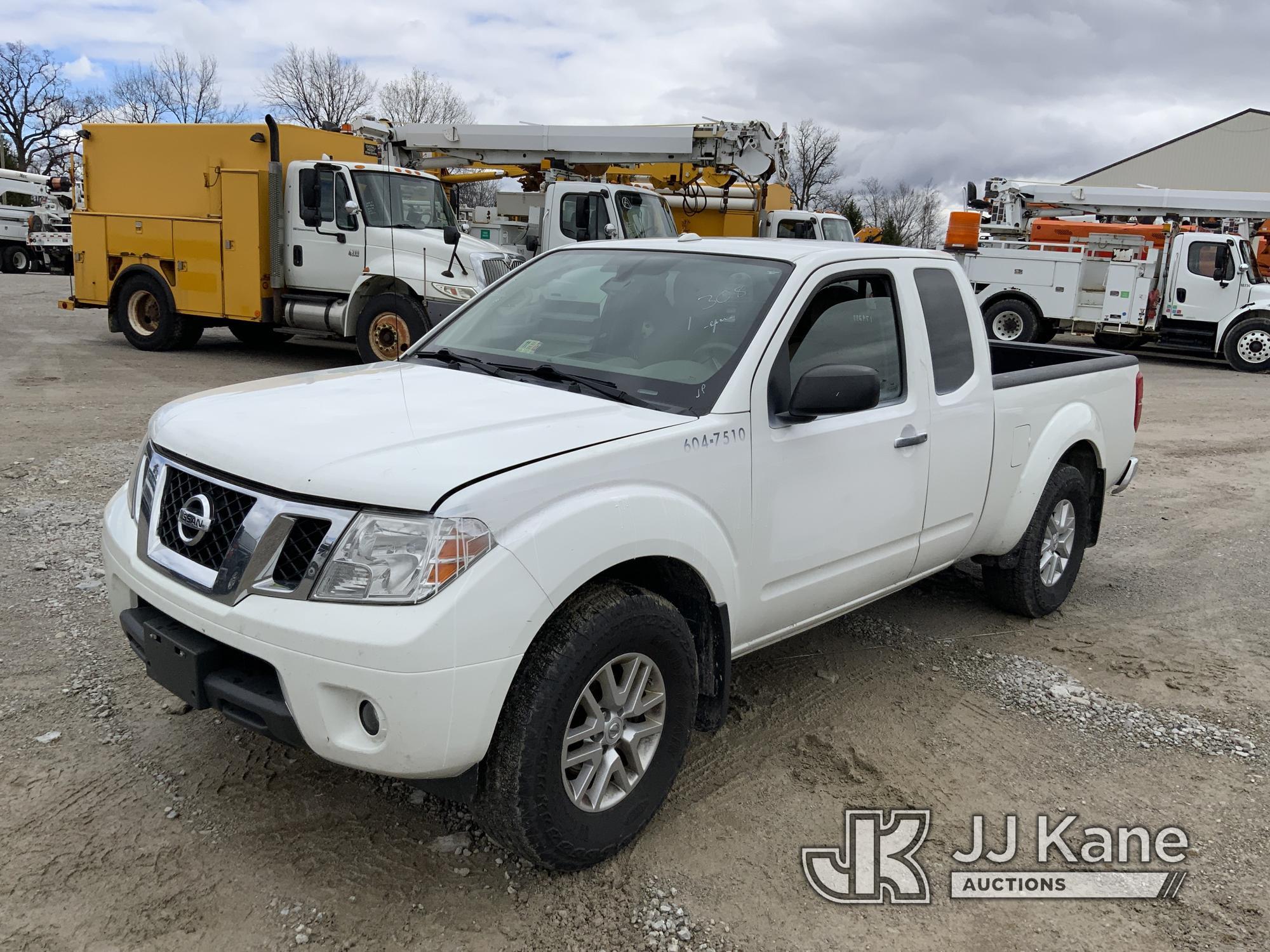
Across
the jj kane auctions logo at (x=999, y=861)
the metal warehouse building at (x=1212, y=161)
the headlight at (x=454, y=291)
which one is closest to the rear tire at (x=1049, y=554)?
the jj kane auctions logo at (x=999, y=861)

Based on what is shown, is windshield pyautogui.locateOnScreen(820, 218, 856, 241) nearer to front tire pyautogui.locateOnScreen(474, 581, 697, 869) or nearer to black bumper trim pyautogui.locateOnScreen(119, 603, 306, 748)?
front tire pyautogui.locateOnScreen(474, 581, 697, 869)

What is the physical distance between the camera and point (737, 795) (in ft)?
11.1

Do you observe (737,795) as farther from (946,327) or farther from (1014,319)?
(1014,319)

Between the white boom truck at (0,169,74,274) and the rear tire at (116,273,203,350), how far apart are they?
2194 centimetres

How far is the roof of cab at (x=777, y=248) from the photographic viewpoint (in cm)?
373

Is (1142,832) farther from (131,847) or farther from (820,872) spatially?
(131,847)

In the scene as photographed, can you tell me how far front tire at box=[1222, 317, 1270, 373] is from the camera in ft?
62.0

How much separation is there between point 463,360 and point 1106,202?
73.5ft

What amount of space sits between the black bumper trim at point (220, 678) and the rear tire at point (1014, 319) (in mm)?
19109

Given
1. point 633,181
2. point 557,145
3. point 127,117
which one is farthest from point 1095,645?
point 127,117

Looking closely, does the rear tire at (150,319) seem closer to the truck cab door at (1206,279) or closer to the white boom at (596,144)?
the white boom at (596,144)

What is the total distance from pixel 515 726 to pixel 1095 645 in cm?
349

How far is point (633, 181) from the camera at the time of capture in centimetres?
1822

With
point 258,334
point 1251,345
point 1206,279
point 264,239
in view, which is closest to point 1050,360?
point 264,239
